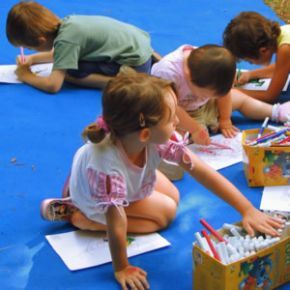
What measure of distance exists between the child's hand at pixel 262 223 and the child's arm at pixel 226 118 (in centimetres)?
68

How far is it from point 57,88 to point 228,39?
70 cm

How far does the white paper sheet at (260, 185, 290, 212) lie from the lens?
1.50 m

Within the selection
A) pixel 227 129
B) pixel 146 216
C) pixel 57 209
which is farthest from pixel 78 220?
pixel 227 129

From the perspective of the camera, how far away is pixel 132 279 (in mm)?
1273

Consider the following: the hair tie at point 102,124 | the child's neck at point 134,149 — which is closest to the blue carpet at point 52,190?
the child's neck at point 134,149

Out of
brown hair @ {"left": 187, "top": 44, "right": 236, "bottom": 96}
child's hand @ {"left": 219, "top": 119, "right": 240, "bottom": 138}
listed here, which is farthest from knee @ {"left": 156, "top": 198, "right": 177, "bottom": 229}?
child's hand @ {"left": 219, "top": 119, "right": 240, "bottom": 138}

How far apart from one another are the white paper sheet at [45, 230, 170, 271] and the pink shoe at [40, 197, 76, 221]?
1.9 inches

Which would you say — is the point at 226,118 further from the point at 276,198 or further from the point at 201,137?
the point at 276,198

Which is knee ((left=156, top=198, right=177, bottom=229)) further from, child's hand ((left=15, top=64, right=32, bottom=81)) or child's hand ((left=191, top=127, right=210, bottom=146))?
child's hand ((left=15, top=64, right=32, bottom=81))

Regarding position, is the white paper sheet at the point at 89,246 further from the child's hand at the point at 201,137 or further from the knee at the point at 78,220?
the child's hand at the point at 201,137

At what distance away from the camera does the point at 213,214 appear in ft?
5.03

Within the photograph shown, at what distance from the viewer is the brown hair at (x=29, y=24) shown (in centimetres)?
212

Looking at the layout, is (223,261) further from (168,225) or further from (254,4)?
(254,4)

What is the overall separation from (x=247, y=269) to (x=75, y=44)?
1.33m
